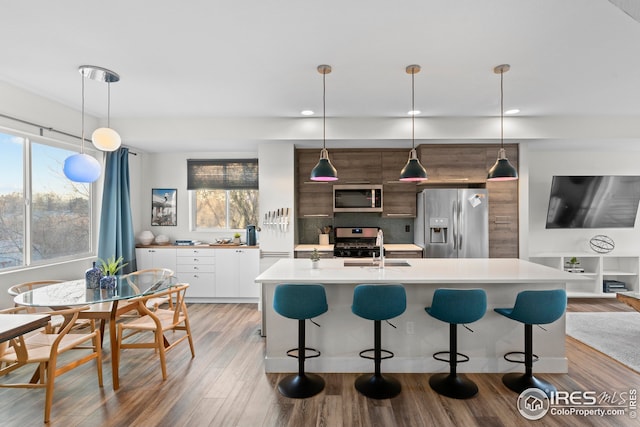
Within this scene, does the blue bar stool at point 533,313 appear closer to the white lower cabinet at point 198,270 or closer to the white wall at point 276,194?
the white wall at point 276,194

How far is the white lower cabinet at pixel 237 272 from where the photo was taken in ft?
17.6

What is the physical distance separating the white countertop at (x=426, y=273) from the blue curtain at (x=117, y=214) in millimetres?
2651

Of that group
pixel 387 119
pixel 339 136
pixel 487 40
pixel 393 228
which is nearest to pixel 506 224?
pixel 393 228

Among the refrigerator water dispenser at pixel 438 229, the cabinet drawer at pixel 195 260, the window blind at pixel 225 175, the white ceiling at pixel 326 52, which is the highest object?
the white ceiling at pixel 326 52

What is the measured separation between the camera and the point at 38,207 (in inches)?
A: 157

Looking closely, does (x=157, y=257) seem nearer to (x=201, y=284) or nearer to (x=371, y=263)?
(x=201, y=284)

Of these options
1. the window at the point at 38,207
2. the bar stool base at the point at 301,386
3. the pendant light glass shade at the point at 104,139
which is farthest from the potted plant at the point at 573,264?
the window at the point at 38,207

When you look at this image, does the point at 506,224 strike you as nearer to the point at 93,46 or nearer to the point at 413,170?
the point at 413,170

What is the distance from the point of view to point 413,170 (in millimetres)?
3420

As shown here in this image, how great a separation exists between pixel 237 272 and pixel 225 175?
5.30 ft

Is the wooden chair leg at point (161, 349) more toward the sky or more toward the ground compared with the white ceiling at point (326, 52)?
more toward the ground

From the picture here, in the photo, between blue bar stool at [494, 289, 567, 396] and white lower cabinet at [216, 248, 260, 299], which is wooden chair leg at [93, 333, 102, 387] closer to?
white lower cabinet at [216, 248, 260, 299]

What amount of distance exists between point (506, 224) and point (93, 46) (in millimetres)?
5222

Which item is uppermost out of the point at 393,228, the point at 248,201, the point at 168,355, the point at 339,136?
the point at 339,136
